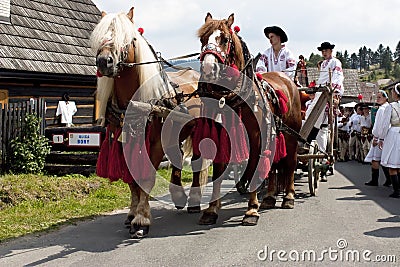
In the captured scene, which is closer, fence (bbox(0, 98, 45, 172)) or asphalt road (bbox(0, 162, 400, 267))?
asphalt road (bbox(0, 162, 400, 267))

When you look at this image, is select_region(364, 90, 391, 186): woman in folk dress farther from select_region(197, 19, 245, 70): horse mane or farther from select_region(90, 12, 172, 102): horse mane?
select_region(90, 12, 172, 102): horse mane

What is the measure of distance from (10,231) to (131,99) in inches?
84.2

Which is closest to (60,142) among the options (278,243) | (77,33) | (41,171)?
(41,171)

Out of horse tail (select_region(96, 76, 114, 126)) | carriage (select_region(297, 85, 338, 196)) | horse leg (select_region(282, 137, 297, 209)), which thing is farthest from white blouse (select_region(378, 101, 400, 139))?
horse tail (select_region(96, 76, 114, 126))

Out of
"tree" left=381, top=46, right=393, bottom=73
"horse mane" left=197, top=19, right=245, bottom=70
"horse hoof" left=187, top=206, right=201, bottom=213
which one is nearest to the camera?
"horse mane" left=197, top=19, right=245, bottom=70

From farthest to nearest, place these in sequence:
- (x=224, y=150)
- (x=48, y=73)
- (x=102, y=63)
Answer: (x=48, y=73), (x=224, y=150), (x=102, y=63)

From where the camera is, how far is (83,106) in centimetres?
1588

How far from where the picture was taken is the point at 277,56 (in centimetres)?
819

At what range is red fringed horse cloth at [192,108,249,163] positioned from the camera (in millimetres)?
5602

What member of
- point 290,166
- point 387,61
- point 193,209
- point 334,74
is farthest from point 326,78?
point 387,61

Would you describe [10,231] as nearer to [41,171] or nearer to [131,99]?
[131,99]

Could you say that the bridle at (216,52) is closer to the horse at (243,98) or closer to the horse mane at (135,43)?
the horse at (243,98)

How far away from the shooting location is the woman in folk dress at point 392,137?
8.73 metres

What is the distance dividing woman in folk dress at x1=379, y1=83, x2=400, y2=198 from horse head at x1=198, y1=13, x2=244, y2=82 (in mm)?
4383
